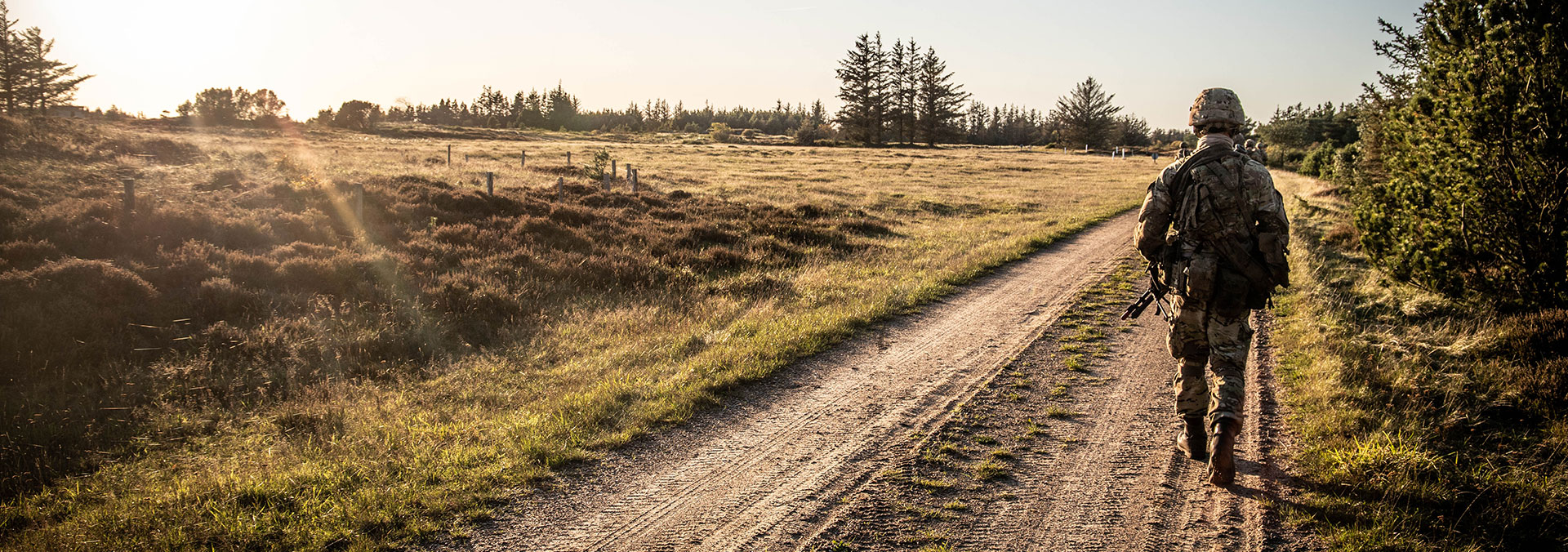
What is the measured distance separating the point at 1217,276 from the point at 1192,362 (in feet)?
1.93

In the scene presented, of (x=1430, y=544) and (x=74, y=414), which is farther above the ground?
(x=1430, y=544)

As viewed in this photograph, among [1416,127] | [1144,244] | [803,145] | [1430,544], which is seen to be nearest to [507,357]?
[1144,244]

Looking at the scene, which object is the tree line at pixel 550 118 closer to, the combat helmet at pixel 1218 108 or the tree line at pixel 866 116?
the tree line at pixel 866 116

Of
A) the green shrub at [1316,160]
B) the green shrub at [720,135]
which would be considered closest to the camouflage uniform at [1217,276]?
the green shrub at [1316,160]

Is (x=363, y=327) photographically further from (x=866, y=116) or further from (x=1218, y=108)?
(x=866, y=116)

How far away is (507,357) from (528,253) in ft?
17.1

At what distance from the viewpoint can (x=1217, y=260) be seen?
4.43 m

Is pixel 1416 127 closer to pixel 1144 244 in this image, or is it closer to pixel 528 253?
pixel 1144 244

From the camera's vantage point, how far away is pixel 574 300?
35.1 ft

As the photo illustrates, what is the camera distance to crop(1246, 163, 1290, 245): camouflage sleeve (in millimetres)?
4355

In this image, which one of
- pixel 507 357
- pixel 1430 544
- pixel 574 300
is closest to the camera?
pixel 1430 544

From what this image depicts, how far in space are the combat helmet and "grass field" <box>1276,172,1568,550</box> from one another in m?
2.19

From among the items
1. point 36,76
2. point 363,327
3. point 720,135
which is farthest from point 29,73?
point 720,135

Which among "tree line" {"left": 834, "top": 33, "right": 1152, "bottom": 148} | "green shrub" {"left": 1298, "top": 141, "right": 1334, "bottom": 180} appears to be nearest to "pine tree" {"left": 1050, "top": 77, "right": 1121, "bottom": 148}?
"tree line" {"left": 834, "top": 33, "right": 1152, "bottom": 148}
